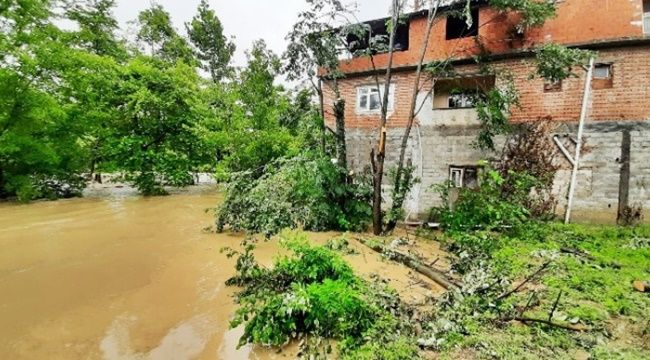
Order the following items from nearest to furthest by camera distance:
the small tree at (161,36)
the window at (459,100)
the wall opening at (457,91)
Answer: the wall opening at (457,91), the window at (459,100), the small tree at (161,36)

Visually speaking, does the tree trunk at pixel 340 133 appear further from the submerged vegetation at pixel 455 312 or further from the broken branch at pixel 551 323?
the broken branch at pixel 551 323

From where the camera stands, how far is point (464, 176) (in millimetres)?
11977

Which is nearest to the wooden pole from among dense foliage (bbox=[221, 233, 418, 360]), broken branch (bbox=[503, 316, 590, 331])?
broken branch (bbox=[503, 316, 590, 331])

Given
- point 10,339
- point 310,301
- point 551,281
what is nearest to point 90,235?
point 10,339

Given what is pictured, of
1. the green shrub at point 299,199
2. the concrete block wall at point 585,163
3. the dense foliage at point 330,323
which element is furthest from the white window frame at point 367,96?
the dense foliage at point 330,323

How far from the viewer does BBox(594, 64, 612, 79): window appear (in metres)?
10.2

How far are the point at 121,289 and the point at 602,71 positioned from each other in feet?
44.5

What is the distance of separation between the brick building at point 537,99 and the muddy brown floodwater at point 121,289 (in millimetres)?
5340

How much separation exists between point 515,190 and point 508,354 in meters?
8.01

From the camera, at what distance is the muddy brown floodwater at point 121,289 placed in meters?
4.02

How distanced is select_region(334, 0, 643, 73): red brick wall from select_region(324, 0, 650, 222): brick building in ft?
0.09

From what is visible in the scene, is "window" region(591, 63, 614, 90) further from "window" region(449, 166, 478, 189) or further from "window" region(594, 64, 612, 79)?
"window" region(449, 166, 478, 189)

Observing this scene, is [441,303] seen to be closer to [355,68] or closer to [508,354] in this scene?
[508,354]

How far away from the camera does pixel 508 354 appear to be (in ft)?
12.0
